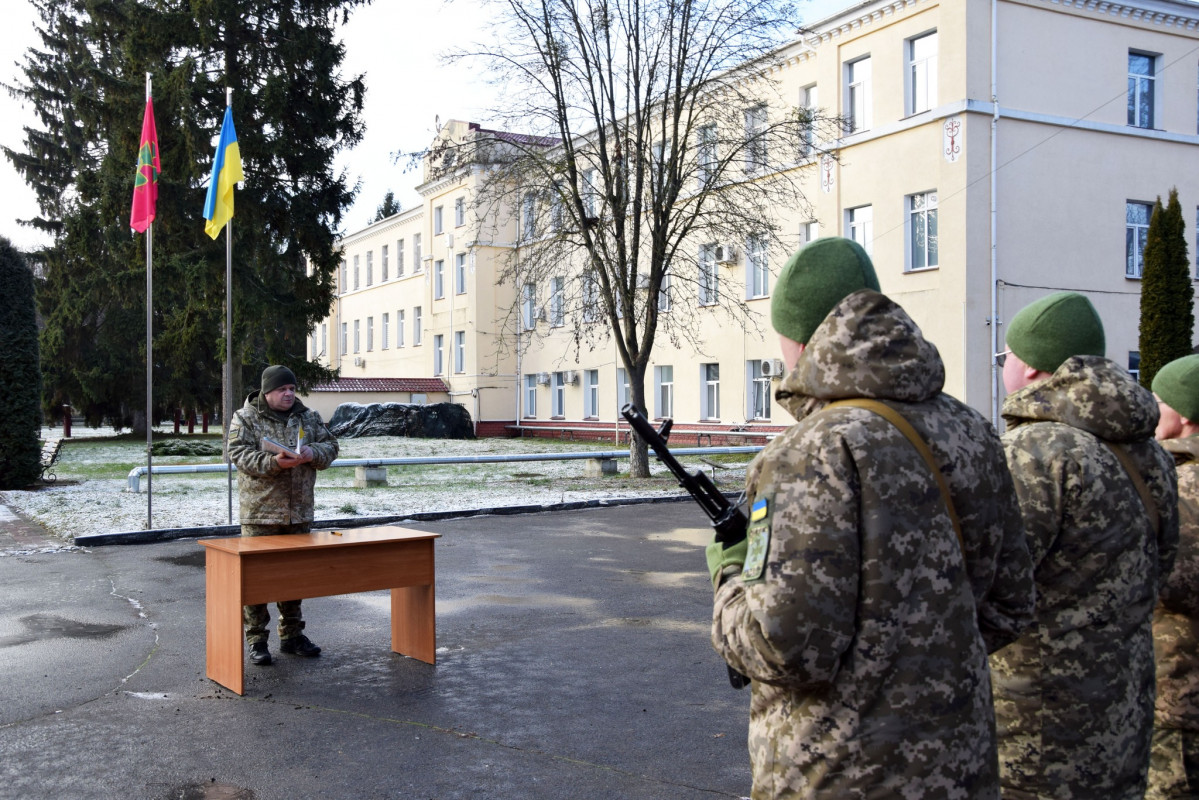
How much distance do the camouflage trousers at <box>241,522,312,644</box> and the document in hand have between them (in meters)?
0.59

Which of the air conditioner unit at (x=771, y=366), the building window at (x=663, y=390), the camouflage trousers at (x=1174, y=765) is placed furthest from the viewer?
the building window at (x=663, y=390)

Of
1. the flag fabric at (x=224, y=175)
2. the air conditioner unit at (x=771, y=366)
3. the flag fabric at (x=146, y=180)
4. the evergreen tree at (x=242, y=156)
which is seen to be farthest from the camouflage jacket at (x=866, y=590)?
the air conditioner unit at (x=771, y=366)

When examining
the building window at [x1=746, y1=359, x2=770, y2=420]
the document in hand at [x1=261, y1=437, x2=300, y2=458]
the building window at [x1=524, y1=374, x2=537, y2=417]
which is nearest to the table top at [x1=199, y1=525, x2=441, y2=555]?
the document in hand at [x1=261, y1=437, x2=300, y2=458]

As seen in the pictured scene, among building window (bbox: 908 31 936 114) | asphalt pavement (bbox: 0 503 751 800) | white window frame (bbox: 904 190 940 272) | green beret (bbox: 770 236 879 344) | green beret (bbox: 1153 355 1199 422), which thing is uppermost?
building window (bbox: 908 31 936 114)

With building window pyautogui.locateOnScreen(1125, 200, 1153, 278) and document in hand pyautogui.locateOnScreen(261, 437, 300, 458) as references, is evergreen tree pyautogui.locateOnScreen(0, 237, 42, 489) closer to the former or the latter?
document in hand pyautogui.locateOnScreen(261, 437, 300, 458)

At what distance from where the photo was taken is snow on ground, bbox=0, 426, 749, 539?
14.6m

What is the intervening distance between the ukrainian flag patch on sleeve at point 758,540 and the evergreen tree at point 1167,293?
23474 millimetres

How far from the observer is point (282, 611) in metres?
7.30

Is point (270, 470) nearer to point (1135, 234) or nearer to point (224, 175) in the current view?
point (224, 175)

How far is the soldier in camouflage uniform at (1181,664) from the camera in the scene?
342 centimetres

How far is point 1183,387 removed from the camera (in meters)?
3.82

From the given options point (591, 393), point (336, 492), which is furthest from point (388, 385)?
point (336, 492)

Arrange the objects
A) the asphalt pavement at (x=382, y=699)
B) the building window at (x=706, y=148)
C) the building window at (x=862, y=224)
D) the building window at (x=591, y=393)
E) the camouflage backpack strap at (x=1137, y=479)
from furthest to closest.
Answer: the building window at (x=591, y=393) → the building window at (x=862, y=224) → the building window at (x=706, y=148) → the asphalt pavement at (x=382, y=699) → the camouflage backpack strap at (x=1137, y=479)

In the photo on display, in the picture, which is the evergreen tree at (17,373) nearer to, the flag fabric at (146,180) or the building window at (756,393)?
the flag fabric at (146,180)
